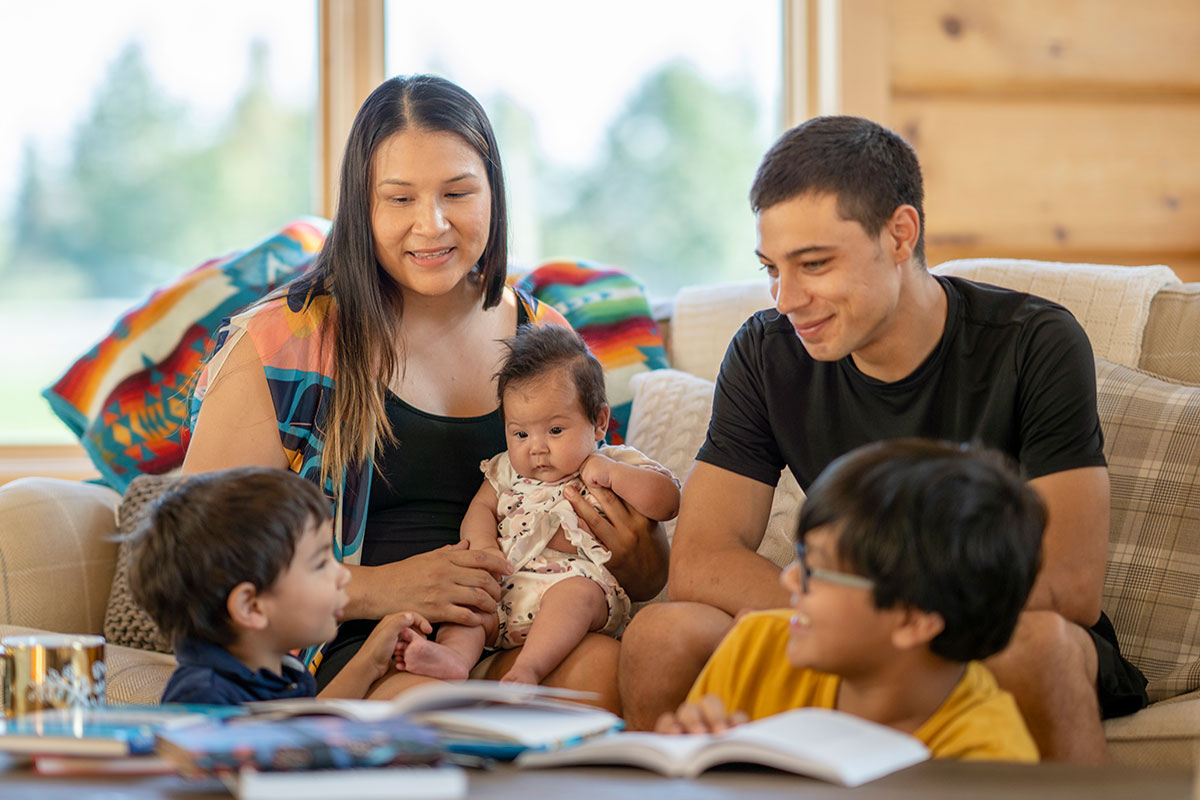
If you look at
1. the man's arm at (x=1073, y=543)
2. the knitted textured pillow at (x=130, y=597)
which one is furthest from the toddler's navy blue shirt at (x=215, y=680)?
the man's arm at (x=1073, y=543)

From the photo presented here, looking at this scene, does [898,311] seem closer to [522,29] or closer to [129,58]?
[522,29]

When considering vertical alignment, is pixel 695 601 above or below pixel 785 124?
below

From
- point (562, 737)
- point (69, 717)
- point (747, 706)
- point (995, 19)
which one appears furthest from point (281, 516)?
point (995, 19)

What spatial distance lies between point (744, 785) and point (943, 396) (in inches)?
32.3

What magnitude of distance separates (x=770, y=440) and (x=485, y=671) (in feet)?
1.94

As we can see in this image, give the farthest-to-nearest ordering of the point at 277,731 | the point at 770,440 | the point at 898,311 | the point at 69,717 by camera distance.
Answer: the point at 770,440
the point at 898,311
the point at 69,717
the point at 277,731

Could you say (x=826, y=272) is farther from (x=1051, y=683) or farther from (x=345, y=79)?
(x=345, y=79)

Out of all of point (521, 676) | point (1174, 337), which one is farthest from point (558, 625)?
point (1174, 337)

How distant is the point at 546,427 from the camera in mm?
1890

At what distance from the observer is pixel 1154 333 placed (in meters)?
2.05

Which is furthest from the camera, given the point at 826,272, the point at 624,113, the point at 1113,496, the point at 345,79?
the point at 624,113

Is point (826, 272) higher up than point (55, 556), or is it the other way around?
point (826, 272)

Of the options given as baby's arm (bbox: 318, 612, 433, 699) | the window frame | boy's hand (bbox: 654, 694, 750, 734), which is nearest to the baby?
baby's arm (bbox: 318, 612, 433, 699)

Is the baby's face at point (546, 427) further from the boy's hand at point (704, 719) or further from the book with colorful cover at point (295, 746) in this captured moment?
the book with colorful cover at point (295, 746)
